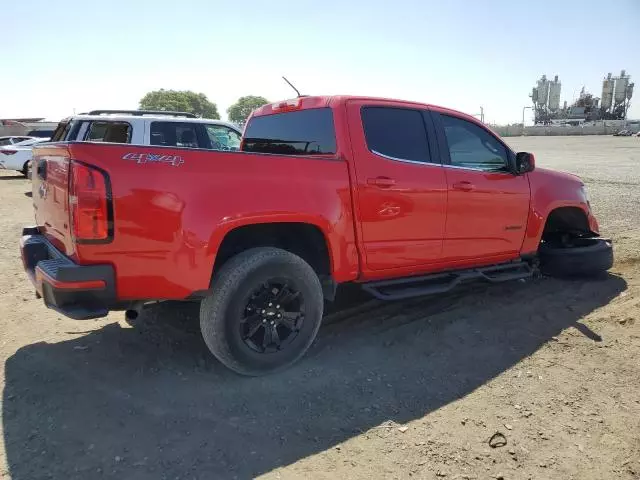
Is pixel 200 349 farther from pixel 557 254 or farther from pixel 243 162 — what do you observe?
pixel 557 254

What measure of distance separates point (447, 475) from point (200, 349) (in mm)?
2146

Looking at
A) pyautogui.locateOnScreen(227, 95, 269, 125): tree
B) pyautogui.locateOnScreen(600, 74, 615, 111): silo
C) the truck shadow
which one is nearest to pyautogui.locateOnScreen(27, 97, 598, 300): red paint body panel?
the truck shadow

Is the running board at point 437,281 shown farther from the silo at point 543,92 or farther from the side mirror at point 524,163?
the silo at point 543,92

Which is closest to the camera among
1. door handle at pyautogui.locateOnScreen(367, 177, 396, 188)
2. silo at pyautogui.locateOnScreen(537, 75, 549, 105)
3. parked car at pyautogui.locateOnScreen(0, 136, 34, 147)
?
door handle at pyautogui.locateOnScreen(367, 177, 396, 188)

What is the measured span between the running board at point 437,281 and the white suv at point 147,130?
4881mm

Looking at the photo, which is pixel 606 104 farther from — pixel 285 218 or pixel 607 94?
pixel 285 218

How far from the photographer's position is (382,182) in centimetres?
385

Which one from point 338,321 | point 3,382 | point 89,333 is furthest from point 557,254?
point 3,382

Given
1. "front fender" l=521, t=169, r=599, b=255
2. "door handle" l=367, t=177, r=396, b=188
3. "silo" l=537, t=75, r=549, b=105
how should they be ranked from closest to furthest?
"door handle" l=367, t=177, r=396, b=188
"front fender" l=521, t=169, r=599, b=255
"silo" l=537, t=75, r=549, b=105

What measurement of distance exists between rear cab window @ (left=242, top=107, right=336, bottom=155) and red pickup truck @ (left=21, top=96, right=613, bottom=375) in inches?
0.6

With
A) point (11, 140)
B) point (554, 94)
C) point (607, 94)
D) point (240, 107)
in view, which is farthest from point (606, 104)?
point (11, 140)

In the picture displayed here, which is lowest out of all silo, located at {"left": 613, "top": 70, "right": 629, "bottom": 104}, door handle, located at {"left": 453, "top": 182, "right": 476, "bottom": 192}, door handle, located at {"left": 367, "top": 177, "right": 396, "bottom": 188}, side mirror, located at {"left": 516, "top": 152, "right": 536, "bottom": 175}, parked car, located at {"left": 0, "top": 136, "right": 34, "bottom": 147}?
door handle, located at {"left": 453, "top": 182, "right": 476, "bottom": 192}

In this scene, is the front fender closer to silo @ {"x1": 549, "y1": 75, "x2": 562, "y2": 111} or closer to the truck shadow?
the truck shadow

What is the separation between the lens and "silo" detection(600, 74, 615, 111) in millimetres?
121625
